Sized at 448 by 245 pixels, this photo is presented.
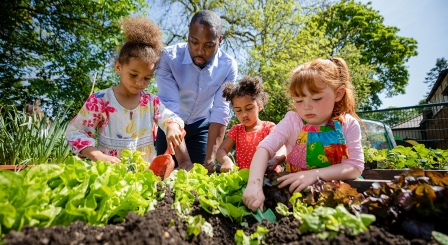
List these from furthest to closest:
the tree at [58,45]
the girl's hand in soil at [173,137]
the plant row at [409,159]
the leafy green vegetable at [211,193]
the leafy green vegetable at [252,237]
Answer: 1. the tree at [58,45]
2. the plant row at [409,159]
3. the girl's hand in soil at [173,137]
4. the leafy green vegetable at [211,193]
5. the leafy green vegetable at [252,237]

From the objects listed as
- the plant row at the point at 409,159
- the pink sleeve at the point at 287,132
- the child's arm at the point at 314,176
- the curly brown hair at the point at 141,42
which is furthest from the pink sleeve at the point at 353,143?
the plant row at the point at 409,159

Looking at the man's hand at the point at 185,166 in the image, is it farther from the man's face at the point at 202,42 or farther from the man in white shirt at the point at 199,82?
the man's face at the point at 202,42

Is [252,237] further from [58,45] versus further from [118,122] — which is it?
[58,45]

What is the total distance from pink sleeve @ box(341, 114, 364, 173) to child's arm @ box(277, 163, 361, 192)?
0.06 metres

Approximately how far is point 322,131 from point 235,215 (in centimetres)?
90

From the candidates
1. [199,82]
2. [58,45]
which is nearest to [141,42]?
[199,82]

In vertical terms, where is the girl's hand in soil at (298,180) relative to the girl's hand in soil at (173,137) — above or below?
below

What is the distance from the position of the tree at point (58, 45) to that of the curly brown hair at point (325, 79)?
728cm

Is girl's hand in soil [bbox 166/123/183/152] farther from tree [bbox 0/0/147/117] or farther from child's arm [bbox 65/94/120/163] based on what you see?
tree [bbox 0/0/147/117]

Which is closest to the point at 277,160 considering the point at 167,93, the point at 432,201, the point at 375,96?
the point at 432,201

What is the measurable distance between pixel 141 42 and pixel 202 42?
2.03 ft

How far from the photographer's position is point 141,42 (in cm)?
226

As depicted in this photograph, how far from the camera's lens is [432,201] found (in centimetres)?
101

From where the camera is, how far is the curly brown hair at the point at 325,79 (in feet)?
5.59
